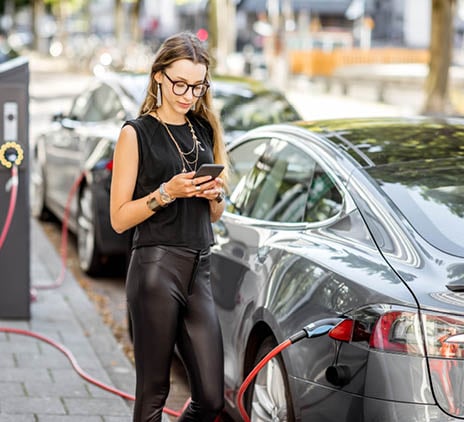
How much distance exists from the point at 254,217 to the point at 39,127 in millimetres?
18413

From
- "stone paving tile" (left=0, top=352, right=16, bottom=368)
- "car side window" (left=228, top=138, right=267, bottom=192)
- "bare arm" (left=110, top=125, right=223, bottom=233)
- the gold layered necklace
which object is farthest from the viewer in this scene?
"stone paving tile" (left=0, top=352, right=16, bottom=368)

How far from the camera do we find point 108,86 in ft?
33.5

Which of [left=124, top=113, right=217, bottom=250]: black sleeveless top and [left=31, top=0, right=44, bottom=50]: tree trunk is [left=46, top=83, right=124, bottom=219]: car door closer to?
[left=124, top=113, right=217, bottom=250]: black sleeveless top

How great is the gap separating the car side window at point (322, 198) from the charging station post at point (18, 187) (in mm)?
2785

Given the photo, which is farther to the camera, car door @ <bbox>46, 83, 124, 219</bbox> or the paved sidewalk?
car door @ <bbox>46, 83, 124, 219</bbox>

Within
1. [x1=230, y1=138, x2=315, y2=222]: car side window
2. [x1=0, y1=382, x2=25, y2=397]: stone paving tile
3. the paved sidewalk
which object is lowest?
the paved sidewalk

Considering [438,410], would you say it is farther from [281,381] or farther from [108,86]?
[108,86]

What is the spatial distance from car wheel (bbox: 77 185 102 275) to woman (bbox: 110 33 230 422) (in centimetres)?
497

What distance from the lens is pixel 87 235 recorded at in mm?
9273

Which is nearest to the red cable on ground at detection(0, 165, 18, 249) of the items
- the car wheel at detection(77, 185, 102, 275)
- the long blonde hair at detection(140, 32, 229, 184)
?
the car wheel at detection(77, 185, 102, 275)

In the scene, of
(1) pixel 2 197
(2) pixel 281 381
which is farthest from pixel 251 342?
(1) pixel 2 197

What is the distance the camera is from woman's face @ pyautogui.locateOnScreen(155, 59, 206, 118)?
158 inches

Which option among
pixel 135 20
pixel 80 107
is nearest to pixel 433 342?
pixel 80 107

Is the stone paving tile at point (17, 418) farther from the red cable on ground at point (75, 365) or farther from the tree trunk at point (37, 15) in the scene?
the tree trunk at point (37, 15)
